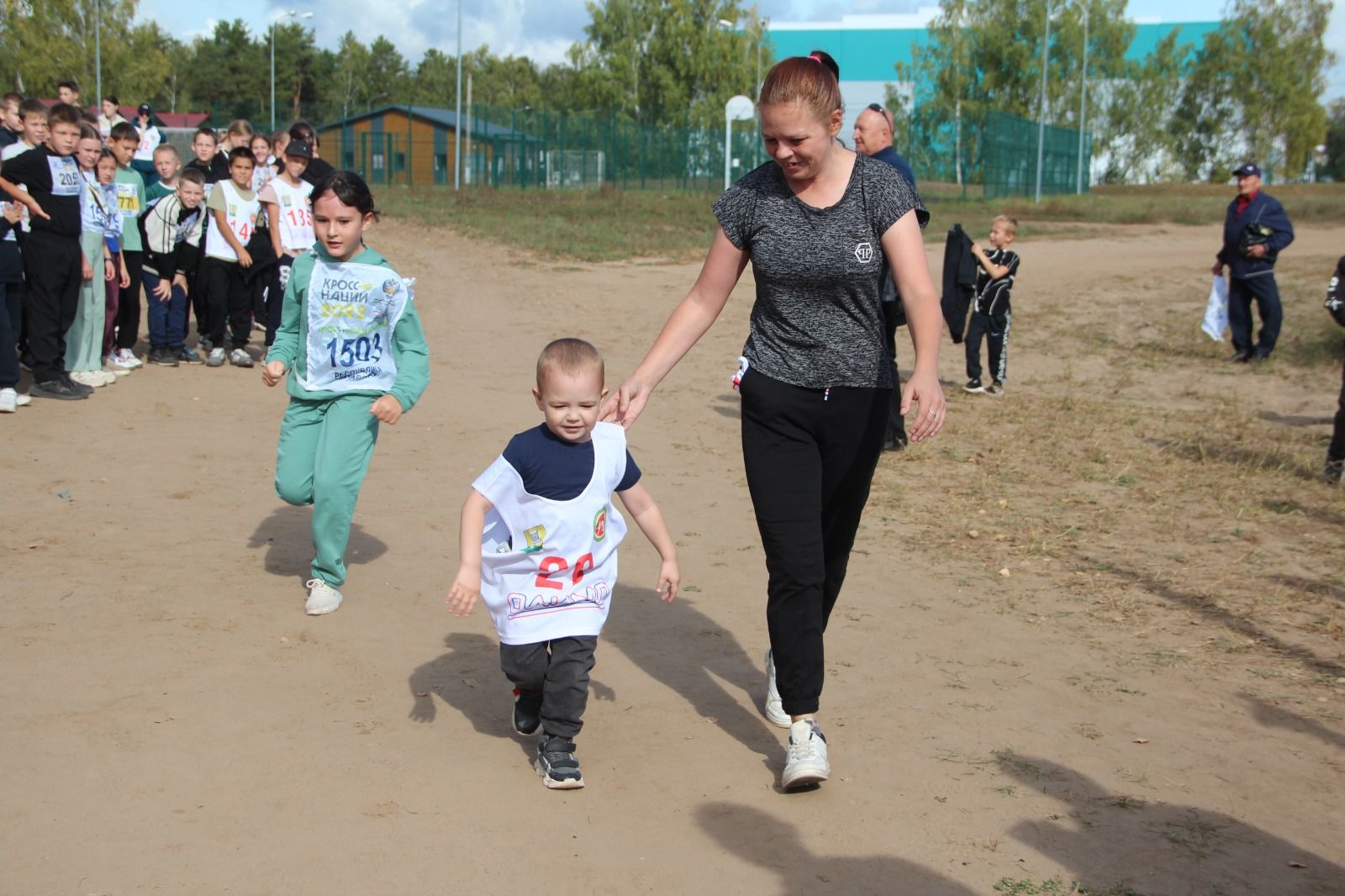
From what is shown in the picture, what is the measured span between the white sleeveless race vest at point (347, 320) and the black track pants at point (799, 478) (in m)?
2.24

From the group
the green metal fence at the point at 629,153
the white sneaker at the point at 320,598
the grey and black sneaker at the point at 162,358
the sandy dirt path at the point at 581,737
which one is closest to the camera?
the sandy dirt path at the point at 581,737

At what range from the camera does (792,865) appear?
12.2 ft

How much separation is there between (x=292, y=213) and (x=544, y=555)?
7469 mm

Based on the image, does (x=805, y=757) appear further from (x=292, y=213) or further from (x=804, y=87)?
(x=292, y=213)

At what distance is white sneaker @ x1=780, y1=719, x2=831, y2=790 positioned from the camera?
162 inches

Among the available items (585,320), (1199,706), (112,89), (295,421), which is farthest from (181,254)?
(112,89)

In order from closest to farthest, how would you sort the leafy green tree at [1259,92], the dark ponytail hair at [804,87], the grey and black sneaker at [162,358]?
the dark ponytail hair at [804,87], the grey and black sneaker at [162,358], the leafy green tree at [1259,92]

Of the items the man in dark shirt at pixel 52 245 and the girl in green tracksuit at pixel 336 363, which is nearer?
the girl in green tracksuit at pixel 336 363

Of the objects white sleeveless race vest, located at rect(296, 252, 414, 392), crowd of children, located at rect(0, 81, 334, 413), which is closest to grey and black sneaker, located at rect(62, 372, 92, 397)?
crowd of children, located at rect(0, 81, 334, 413)

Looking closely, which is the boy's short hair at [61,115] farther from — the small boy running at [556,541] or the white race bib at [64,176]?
the small boy running at [556,541]

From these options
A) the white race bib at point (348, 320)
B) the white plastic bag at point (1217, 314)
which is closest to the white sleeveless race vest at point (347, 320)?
the white race bib at point (348, 320)

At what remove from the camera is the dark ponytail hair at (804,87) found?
12.6 ft

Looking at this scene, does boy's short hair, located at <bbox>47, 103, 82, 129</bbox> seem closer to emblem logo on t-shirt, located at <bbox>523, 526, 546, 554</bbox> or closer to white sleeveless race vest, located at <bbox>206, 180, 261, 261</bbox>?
white sleeveless race vest, located at <bbox>206, 180, 261, 261</bbox>

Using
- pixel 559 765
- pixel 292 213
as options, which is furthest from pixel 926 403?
pixel 292 213
